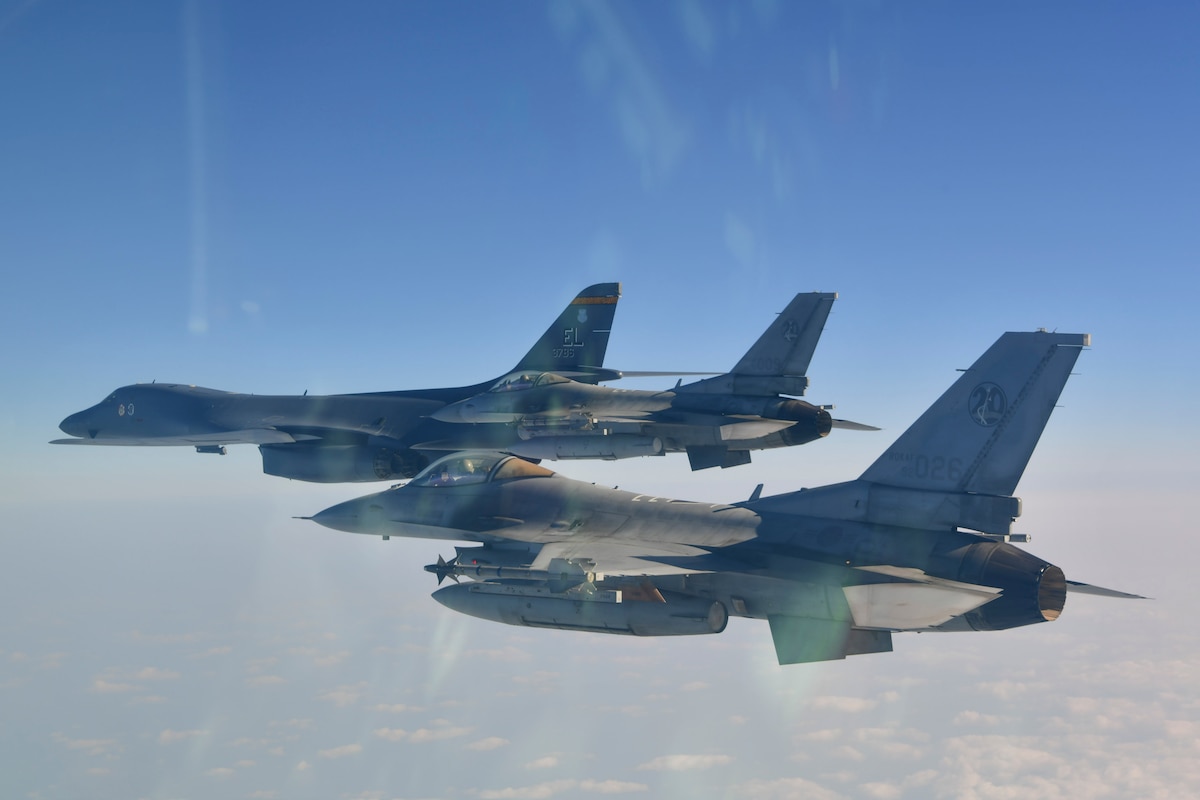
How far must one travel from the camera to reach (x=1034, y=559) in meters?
15.2

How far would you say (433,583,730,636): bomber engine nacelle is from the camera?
1669 cm

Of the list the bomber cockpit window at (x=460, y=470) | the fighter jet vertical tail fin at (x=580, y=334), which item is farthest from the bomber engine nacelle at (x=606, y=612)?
the fighter jet vertical tail fin at (x=580, y=334)

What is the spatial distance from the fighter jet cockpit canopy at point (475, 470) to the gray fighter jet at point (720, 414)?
500 cm

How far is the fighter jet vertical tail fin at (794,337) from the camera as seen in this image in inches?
961

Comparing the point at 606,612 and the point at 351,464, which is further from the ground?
the point at 351,464

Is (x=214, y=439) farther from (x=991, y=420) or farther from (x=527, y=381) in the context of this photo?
(x=991, y=420)

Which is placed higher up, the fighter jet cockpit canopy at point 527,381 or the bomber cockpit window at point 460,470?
the fighter jet cockpit canopy at point 527,381

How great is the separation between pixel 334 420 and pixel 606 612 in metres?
16.8

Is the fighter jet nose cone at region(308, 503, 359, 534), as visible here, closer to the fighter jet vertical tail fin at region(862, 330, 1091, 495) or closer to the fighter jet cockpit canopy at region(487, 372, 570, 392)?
the fighter jet cockpit canopy at region(487, 372, 570, 392)

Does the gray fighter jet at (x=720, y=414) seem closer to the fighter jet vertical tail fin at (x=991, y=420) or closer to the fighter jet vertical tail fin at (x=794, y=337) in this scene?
the fighter jet vertical tail fin at (x=794, y=337)

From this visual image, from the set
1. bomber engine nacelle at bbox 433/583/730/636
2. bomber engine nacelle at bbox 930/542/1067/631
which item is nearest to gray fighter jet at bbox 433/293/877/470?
bomber engine nacelle at bbox 433/583/730/636

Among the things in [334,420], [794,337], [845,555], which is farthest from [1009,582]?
[334,420]

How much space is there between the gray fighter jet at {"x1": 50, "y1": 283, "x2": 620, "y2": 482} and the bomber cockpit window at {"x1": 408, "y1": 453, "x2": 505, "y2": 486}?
21.5 feet

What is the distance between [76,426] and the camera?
35250 mm
